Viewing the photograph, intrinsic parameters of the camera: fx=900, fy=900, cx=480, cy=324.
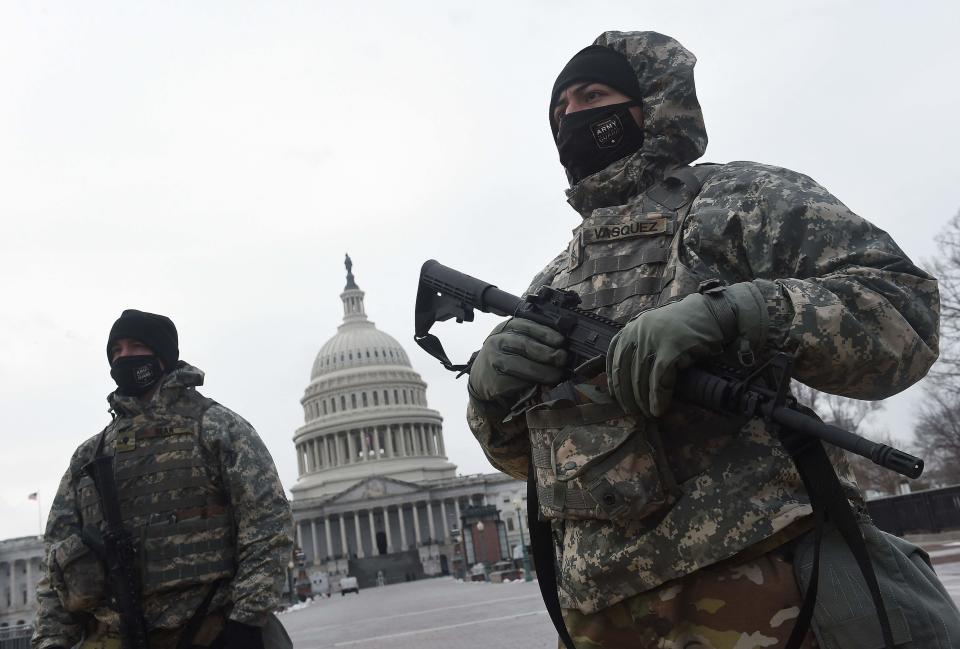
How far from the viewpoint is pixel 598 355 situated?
2531 mm

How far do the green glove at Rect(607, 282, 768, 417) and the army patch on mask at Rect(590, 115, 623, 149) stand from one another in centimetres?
88

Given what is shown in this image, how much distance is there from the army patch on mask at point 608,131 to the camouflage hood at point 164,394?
142 inches

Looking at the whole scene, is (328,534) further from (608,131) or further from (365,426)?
(608,131)

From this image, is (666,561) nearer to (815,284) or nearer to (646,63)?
(815,284)

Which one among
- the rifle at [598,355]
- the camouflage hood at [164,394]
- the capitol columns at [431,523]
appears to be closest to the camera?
the rifle at [598,355]

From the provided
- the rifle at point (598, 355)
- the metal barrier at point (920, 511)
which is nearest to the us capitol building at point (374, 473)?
the metal barrier at point (920, 511)

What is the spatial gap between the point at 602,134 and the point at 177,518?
3.67 metres

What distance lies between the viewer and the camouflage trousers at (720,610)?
229cm

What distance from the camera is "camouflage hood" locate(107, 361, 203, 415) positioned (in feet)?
18.4

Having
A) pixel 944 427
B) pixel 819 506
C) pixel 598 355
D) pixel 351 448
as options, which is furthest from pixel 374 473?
pixel 819 506

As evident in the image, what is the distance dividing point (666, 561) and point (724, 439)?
36 cm

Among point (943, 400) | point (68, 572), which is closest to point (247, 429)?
point (68, 572)

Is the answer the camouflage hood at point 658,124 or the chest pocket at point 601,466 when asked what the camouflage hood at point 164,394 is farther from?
the chest pocket at point 601,466

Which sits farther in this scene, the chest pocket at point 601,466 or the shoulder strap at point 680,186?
the shoulder strap at point 680,186
